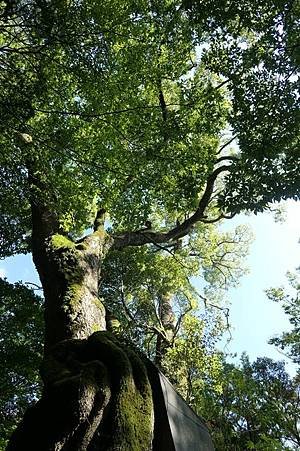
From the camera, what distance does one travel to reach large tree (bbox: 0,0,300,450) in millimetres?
2375

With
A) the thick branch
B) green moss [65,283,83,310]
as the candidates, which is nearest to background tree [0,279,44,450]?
the thick branch

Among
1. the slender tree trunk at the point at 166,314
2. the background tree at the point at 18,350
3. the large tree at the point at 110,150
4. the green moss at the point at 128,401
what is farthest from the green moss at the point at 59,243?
the slender tree trunk at the point at 166,314

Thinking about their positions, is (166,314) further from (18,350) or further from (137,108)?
(137,108)

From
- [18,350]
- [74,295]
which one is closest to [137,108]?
[74,295]

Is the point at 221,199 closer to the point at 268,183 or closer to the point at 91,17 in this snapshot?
the point at 268,183

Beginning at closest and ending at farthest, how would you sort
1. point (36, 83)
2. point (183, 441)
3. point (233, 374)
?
point (183, 441)
point (36, 83)
point (233, 374)

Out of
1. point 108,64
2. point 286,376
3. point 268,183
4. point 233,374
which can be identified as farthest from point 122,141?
point 286,376

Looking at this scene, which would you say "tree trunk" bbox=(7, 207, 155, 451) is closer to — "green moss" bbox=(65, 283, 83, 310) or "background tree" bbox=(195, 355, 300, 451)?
"green moss" bbox=(65, 283, 83, 310)

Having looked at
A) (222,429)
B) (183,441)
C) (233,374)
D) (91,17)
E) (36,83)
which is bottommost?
(183,441)

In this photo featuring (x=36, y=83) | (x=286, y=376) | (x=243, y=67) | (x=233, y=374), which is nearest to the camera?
(x=243, y=67)

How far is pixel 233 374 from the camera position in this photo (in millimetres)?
7375

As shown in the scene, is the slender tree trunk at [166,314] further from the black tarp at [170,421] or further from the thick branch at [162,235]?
the black tarp at [170,421]

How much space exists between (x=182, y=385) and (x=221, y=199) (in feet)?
15.5

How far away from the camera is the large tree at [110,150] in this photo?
2375 mm
